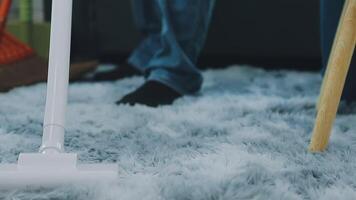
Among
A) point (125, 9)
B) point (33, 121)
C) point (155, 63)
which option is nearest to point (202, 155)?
point (33, 121)

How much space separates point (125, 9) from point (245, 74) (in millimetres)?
375

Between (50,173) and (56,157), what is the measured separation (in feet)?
0.07

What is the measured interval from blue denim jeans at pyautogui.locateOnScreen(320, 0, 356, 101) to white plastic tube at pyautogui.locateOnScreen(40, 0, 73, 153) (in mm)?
475

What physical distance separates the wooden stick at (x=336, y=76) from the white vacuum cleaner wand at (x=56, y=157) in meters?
0.27

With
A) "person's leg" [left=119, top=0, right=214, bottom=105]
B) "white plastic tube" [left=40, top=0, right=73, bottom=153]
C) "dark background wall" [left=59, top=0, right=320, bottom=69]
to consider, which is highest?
"white plastic tube" [left=40, top=0, right=73, bottom=153]

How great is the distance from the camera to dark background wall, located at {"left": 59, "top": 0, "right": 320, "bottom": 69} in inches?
55.8

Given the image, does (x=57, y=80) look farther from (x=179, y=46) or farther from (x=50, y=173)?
(x=179, y=46)

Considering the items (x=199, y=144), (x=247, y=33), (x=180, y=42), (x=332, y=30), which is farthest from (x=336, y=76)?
(x=247, y=33)

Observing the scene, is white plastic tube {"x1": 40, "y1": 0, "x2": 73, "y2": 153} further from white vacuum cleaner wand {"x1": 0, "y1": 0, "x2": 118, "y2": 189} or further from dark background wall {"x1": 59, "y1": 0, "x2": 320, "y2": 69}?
dark background wall {"x1": 59, "y1": 0, "x2": 320, "y2": 69}

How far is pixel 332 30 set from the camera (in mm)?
944

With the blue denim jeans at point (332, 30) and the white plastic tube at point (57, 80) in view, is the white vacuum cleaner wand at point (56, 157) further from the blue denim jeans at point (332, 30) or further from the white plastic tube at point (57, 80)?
the blue denim jeans at point (332, 30)

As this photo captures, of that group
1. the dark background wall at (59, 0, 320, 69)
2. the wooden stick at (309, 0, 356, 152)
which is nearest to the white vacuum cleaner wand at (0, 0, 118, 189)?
the wooden stick at (309, 0, 356, 152)

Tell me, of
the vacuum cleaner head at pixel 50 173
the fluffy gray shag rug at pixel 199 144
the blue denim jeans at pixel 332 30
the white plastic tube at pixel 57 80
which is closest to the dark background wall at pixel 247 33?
the fluffy gray shag rug at pixel 199 144

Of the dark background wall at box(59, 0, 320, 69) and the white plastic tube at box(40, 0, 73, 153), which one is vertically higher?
the white plastic tube at box(40, 0, 73, 153)
